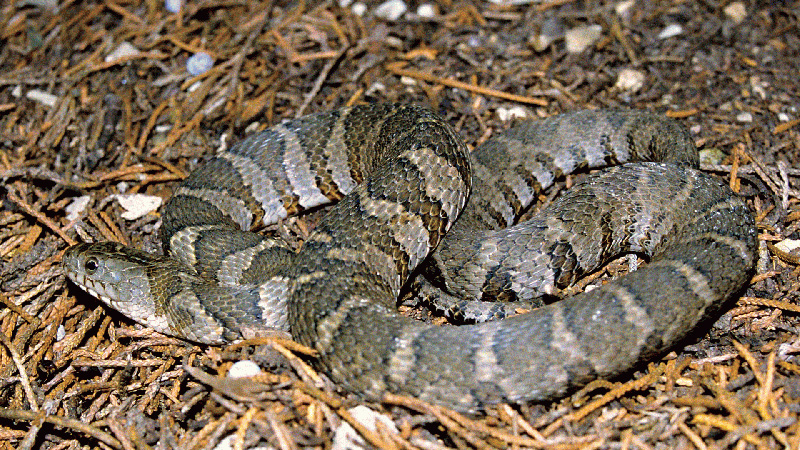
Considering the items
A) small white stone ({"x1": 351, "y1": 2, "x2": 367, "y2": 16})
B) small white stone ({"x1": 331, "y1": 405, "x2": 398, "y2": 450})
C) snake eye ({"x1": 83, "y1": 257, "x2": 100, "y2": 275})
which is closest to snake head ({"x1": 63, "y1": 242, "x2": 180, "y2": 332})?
snake eye ({"x1": 83, "y1": 257, "x2": 100, "y2": 275})

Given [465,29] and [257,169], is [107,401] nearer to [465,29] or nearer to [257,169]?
[257,169]

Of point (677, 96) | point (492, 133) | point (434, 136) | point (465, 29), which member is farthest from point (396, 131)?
point (677, 96)

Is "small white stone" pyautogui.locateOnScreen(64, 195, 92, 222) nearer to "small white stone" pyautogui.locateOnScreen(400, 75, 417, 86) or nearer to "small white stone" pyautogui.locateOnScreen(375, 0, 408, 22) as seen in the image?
"small white stone" pyautogui.locateOnScreen(400, 75, 417, 86)

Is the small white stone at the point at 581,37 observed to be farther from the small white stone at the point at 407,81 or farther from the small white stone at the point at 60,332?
the small white stone at the point at 60,332

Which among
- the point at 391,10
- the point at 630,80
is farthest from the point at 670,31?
the point at 391,10

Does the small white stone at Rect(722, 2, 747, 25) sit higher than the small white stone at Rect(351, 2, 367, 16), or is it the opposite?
the small white stone at Rect(351, 2, 367, 16)
